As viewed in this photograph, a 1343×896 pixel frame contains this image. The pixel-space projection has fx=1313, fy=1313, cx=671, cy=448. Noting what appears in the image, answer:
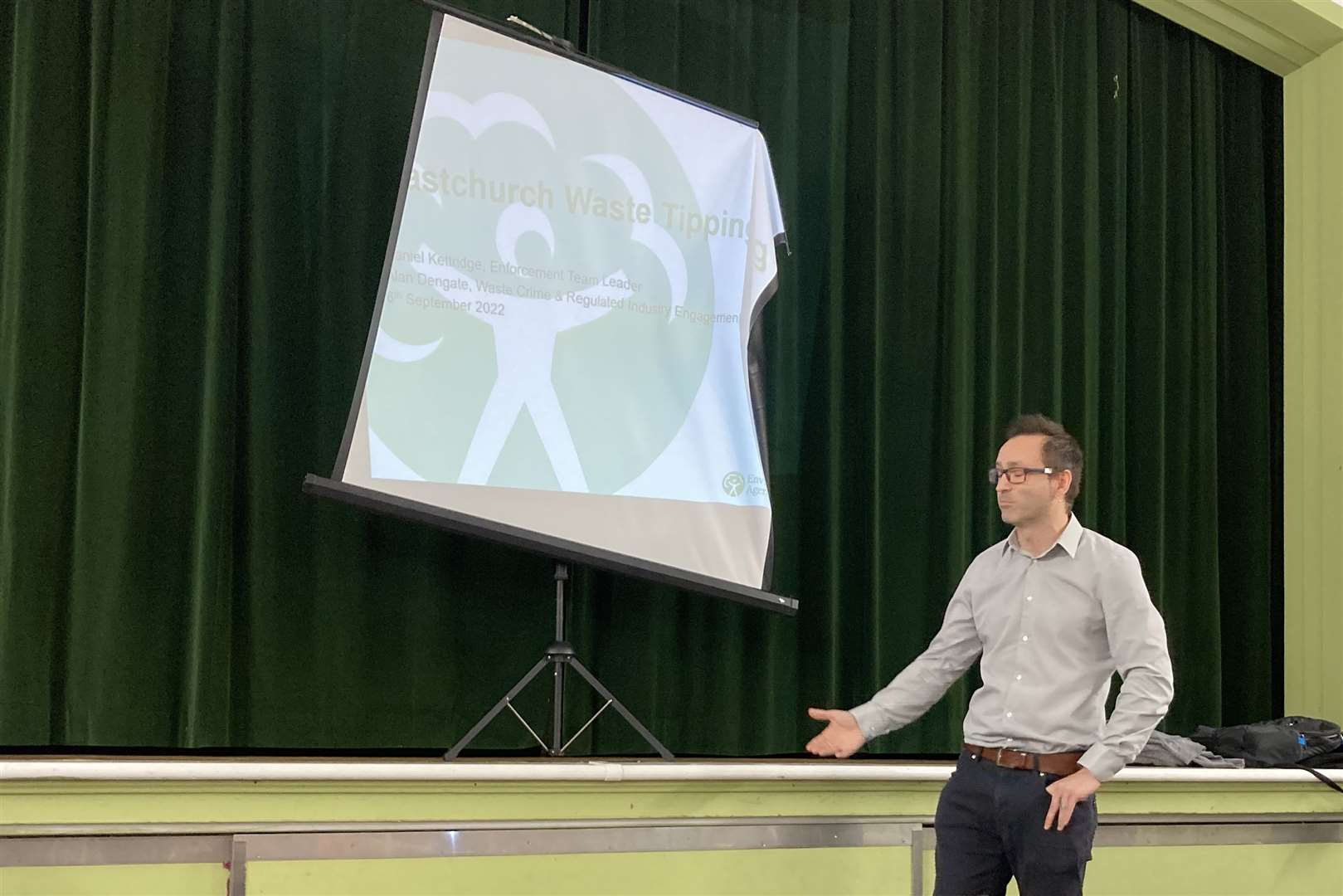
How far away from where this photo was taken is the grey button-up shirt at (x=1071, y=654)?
237cm

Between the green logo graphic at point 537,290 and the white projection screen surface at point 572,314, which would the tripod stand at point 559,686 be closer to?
the white projection screen surface at point 572,314

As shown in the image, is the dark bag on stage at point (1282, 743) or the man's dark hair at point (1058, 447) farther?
the dark bag on stage at point (1282, 743)

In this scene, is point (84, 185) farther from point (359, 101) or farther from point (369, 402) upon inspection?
point (369, 402)

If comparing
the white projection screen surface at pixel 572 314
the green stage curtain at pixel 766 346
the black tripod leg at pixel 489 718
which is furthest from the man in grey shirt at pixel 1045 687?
the green stage curtain at pixel 766 346

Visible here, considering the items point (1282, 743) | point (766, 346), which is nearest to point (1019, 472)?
point (766, 346)

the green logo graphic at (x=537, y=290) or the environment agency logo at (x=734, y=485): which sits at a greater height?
the green logo graphic at (x=537, y=290)

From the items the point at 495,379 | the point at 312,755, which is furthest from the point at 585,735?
the point at 495,379

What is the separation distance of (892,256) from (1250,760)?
1.80m

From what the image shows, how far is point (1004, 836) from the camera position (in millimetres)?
2428

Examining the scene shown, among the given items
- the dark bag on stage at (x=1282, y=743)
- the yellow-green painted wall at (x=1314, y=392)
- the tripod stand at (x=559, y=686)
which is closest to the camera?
the tripod stand at (x=559, y=686)

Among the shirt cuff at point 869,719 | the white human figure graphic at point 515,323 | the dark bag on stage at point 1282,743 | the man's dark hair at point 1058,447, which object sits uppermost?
the white human figure graphic at point 515,323

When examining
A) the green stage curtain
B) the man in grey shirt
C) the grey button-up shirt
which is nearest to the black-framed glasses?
the man in grey shirt

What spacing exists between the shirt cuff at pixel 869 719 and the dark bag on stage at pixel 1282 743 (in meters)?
1.60

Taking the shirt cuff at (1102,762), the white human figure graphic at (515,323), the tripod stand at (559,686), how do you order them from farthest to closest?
the white human figure graphic at (515,323) → the tripod stand at (559,686) → the shirt cuff at (1102,762)
